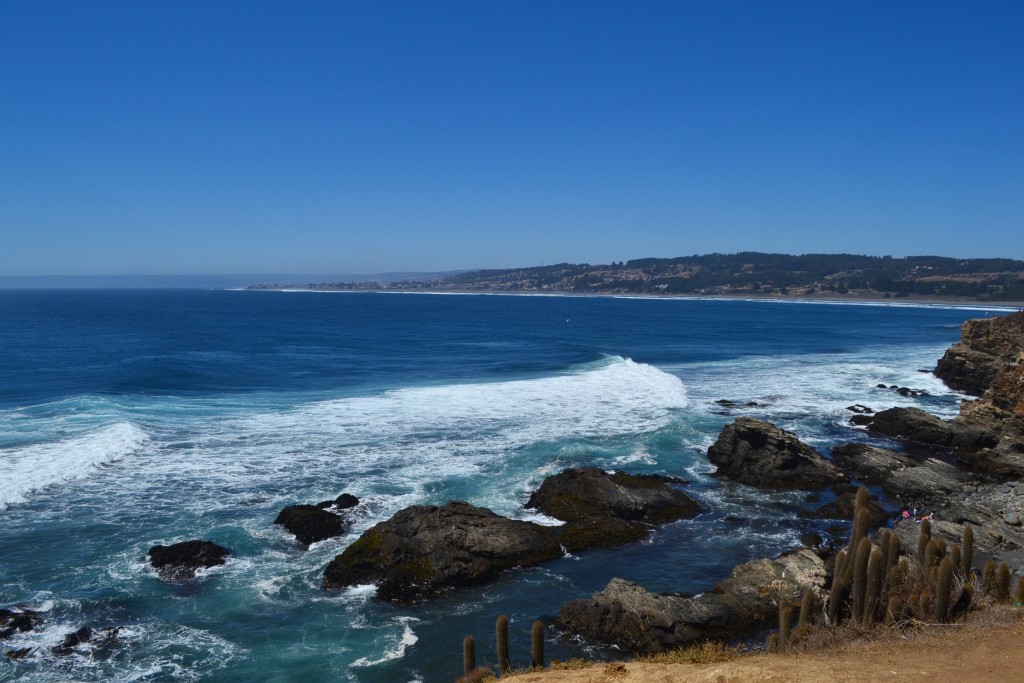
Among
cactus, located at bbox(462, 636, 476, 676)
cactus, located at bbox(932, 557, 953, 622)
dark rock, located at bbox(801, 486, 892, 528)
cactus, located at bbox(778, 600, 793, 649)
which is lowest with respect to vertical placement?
dark rock, located at bbox(801, 486, 892, 528)

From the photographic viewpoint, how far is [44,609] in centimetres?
1619

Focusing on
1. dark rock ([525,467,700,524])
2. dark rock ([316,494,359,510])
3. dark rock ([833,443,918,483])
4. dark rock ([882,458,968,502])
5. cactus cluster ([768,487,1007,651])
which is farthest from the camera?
dark rock ([833,443,918,483])

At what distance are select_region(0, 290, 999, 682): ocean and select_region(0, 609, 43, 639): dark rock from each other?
0.91 ft

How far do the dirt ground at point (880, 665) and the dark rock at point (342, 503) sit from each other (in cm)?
1200

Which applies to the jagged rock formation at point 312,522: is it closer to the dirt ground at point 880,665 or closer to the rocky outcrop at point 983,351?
the dirt ground at point 880,665

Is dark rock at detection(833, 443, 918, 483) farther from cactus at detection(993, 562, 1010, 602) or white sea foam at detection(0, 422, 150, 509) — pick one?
white sea foam at detection(0, 422, 150, 509)

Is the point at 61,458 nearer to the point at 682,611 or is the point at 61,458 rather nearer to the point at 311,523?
the point at 311,523

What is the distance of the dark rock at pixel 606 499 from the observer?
22.1m

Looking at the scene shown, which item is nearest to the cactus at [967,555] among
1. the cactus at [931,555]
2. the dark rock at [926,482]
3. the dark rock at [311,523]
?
the cactus at [931,555]

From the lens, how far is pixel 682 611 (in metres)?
15.5

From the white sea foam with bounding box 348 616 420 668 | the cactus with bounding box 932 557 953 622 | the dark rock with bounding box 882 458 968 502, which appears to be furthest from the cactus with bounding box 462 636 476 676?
the dark rock with bounding box 882 458 968 502

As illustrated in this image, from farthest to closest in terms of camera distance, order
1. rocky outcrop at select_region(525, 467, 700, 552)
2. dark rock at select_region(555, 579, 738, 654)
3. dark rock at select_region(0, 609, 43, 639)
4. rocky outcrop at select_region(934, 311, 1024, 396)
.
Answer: rocky outcrop at select_region(934, 311, 1024, 396)
rocky outcrop at select_region(525, 467, 700, 552)
dark rock at select_region(0, 609, 43, 639)
dark rock at select_region(555, 579, 738, 654)

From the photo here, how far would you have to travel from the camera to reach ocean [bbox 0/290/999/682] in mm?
15320

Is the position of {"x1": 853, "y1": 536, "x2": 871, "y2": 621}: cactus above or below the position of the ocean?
above
